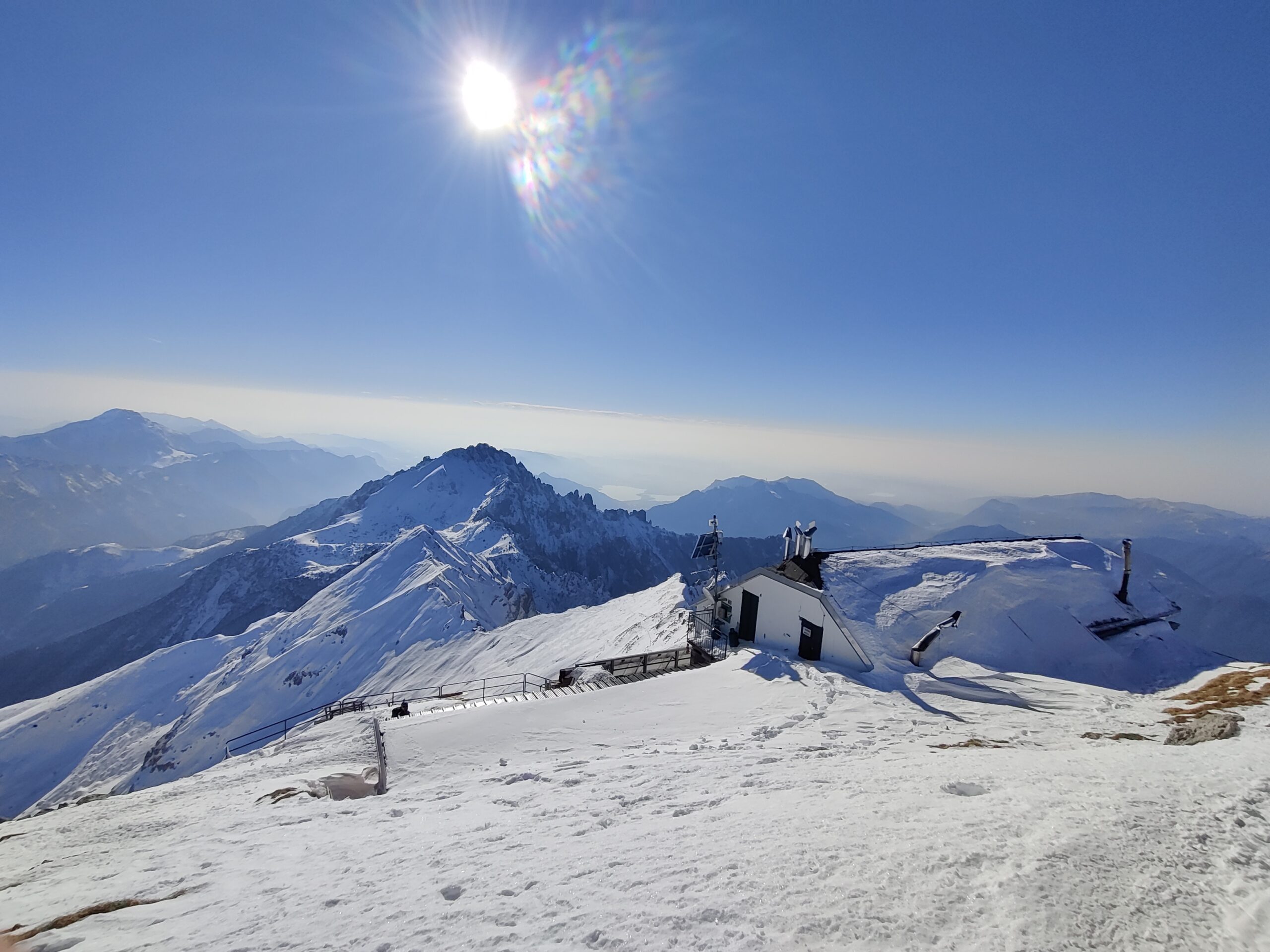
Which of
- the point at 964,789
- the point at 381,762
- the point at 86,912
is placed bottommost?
the point at 381,762

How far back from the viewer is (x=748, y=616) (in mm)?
28031

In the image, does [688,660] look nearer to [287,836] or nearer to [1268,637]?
[287,836]

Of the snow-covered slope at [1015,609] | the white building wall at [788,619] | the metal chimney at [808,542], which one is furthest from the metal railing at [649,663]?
the metal chimney at [808,542]

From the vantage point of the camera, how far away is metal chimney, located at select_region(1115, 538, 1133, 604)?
27.1 metres

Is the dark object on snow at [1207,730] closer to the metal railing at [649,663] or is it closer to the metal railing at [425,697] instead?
the metal railing at [649,663]

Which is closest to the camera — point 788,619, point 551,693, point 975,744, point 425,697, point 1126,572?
point 975,744

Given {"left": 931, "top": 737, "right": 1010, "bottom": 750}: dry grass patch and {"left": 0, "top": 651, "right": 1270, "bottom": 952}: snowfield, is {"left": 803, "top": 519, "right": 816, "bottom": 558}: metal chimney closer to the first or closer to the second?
{"left": 0, "top": 651, "right": 1270, "bottom": 952}: snowfield

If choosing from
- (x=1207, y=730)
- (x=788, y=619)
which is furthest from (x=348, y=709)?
(x=1207, y=730)

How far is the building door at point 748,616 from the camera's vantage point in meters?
27.7

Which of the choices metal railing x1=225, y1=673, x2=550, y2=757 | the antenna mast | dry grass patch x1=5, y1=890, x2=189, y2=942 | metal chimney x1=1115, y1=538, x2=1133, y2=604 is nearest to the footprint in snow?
dry grass patch x1=5, y1=890, x2=189, y2=942

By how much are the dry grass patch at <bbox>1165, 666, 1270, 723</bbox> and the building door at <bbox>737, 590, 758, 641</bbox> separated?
15.5m

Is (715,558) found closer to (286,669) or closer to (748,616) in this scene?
(748,616)

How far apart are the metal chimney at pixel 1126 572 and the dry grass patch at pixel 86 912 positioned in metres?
38.1

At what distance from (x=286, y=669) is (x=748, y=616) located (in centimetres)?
8939
